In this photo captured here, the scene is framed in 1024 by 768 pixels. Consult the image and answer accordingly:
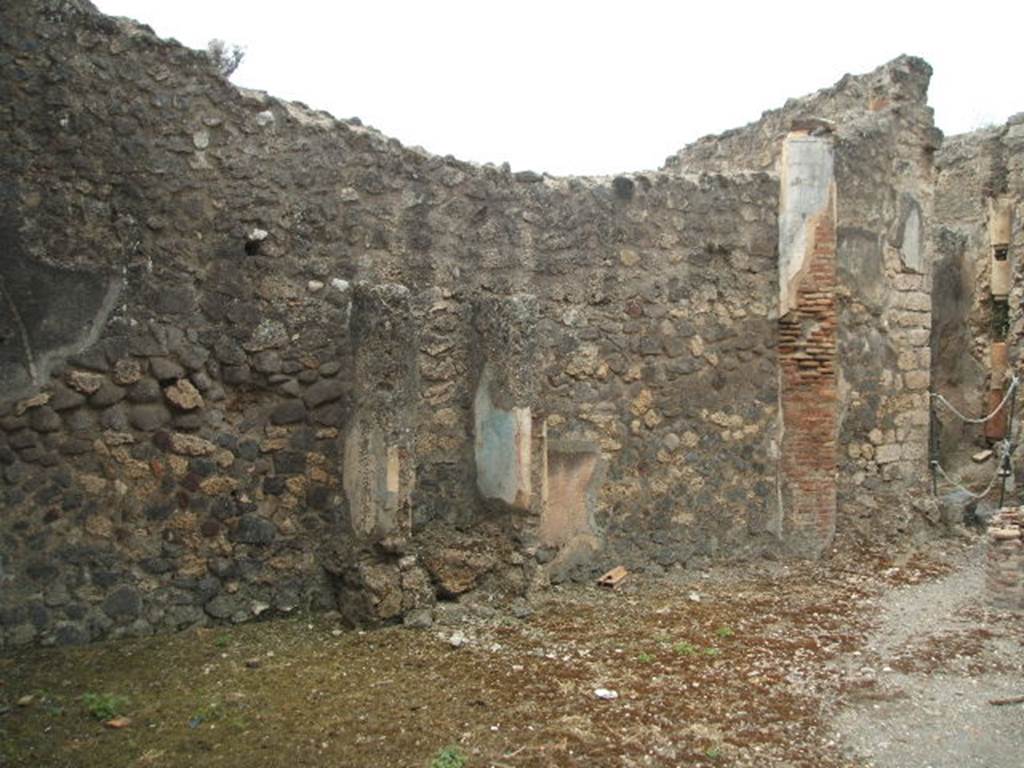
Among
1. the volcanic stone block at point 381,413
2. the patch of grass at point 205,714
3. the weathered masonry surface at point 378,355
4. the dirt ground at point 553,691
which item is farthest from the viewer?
the volcanic stone block at point 381,413

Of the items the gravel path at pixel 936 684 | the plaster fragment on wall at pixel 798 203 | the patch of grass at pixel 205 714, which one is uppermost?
the plaster fragment on wall at pixel 798 203

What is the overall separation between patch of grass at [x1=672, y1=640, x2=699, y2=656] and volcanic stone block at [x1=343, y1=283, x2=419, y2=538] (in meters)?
1.61

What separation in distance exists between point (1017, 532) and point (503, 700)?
3881mm

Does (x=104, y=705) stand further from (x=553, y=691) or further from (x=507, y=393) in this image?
(x=507, y=393)

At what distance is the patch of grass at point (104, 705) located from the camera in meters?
3.81

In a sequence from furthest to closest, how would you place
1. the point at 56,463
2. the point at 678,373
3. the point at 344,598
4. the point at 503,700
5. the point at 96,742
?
the point at 678,373, the point at 344,598, the point at 56,463, the point at 503,700, the point at 96,742

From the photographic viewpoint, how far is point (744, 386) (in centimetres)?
707

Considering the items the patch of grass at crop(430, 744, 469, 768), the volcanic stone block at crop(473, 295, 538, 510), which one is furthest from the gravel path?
the volcanic stone block at crop(473, 295, 538, 510)

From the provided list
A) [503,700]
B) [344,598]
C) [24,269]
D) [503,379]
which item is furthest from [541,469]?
[24,269]

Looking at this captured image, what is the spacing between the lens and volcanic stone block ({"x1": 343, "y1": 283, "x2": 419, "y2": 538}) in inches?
199

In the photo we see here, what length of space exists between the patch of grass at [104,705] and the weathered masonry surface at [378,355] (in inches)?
27.6

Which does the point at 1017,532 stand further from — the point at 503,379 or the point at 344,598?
the point at 344,598

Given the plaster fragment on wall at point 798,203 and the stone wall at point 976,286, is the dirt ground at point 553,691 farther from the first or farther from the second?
the stone wall at point 976,286

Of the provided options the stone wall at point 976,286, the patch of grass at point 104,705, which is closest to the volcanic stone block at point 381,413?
the patch of grass at point 104,705
